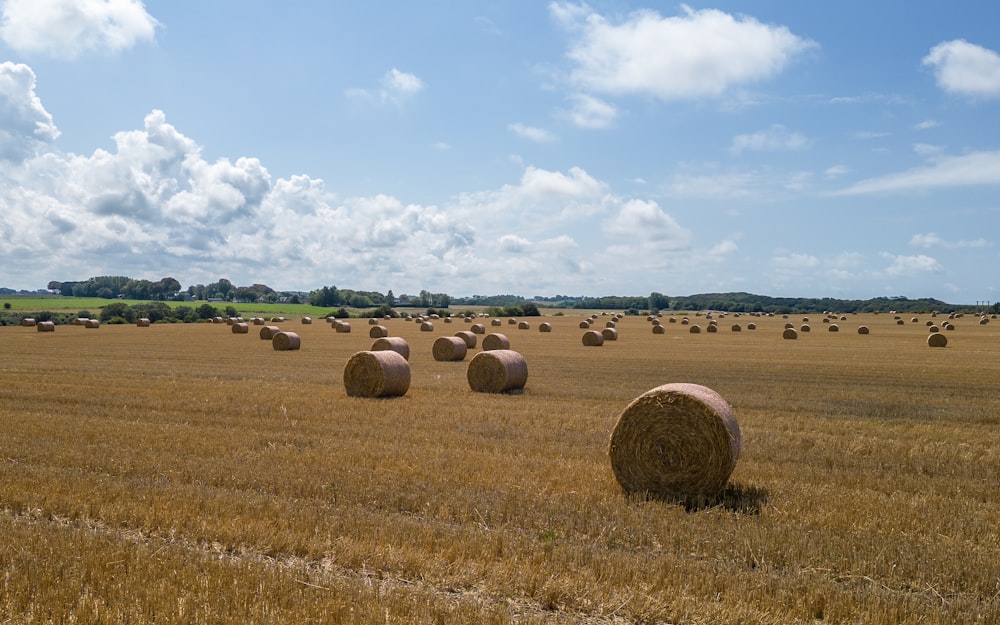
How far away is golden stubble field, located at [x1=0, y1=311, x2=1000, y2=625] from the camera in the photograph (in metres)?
5.46

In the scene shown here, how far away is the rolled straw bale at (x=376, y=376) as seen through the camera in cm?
1744

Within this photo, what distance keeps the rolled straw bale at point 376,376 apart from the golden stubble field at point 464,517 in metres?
1.19

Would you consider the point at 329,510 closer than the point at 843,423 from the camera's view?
Yes

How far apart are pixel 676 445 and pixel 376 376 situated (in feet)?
32.2

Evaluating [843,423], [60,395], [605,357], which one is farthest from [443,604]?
[605,357]

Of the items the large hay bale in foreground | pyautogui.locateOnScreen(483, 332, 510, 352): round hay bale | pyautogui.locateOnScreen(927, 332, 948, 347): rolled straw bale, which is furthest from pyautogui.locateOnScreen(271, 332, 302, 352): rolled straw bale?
pyautogui.locateOnScreen(927, 332, 948, 347): rolled straw bale

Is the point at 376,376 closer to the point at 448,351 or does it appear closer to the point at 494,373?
the point at 494,373

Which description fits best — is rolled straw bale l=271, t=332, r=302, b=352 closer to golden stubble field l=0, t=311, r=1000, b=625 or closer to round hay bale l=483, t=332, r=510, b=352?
round hay bale l=483, t=332, r=510, b=352

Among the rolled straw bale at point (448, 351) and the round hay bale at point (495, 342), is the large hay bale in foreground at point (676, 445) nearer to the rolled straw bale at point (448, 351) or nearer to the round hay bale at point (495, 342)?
the rolled straw bale at point (448, 351)

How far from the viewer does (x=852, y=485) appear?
9.30 metres

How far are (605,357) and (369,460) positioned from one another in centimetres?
2161

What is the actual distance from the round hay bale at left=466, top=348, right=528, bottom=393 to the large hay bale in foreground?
9.56m

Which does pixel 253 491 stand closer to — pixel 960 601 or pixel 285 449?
→ pixel 285 449

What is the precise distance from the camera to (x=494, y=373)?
1914 centimetres
